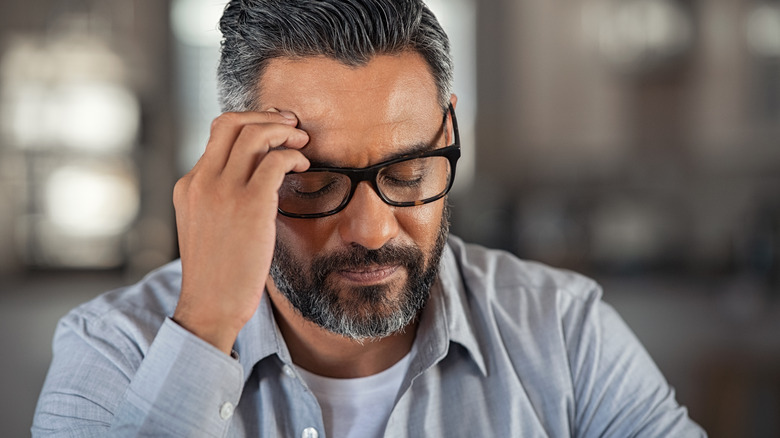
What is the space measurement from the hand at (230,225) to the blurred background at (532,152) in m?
3.34

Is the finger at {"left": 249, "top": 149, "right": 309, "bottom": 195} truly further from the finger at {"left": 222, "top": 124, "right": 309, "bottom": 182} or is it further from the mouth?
the mouth

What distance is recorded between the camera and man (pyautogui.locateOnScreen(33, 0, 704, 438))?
118cm

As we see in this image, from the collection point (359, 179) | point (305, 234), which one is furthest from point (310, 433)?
point (359, 179)

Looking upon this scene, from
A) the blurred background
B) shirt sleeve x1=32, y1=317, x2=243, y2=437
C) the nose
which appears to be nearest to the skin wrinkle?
the nose

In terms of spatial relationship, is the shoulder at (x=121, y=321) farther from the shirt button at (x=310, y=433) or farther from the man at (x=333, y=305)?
the shirt button at (x=310, y=433)

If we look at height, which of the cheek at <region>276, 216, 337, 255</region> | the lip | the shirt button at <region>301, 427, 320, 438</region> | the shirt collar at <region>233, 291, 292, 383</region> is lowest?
the shirt button at <region>301, 427, 320, 438</region>

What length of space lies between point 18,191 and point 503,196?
303cm

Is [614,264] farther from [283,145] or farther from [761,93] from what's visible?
[283,145]

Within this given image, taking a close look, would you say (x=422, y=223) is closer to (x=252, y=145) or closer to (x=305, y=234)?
(x=305, y=234)

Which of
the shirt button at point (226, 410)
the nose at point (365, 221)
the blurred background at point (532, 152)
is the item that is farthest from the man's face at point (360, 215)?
the blurred background at point (532, 152)

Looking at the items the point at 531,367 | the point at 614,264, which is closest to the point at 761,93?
the point at 614,264

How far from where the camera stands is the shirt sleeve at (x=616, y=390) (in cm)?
136

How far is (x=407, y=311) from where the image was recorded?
132 cm

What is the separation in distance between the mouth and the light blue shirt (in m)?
0.18
